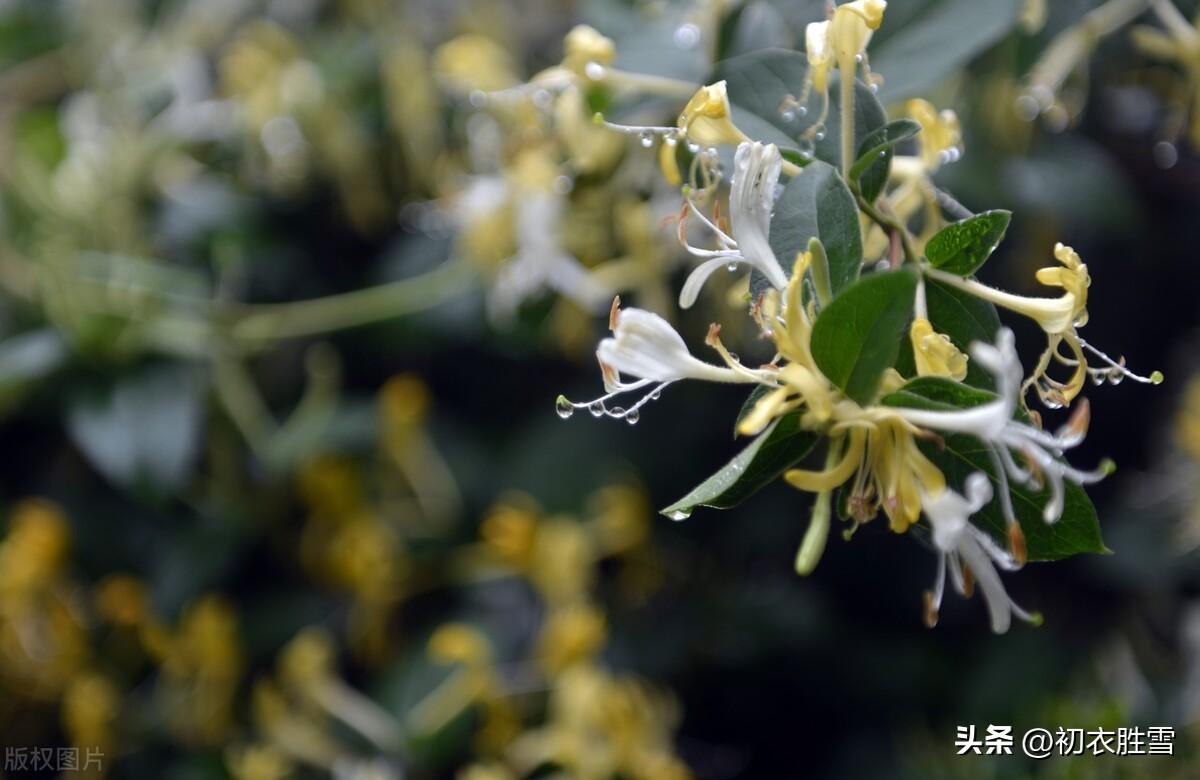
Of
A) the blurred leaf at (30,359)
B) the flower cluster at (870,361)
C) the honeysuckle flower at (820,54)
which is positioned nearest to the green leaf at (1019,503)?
the flower cluster at (870,361)

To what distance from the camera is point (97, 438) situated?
0.76 meters

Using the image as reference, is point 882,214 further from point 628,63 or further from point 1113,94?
point 1113,94

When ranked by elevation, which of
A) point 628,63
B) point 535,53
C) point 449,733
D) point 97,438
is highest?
point 628,63

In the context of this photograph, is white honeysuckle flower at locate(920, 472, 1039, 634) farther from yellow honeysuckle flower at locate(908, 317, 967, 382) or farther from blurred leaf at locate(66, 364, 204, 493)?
blurred leaf at locate(66, 364, 204, 493)

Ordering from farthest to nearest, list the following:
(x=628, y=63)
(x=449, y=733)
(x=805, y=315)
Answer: (x=449, y=733)
(x=628, y=63)
(x=805, y=315)

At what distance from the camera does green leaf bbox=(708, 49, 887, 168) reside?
36 centimetres

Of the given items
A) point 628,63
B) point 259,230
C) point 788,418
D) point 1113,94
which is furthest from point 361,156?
point 788,418

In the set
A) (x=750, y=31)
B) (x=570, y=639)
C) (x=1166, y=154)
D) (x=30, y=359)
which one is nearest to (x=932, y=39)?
(x=750, y=31)

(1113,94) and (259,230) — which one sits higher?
(1113,94)

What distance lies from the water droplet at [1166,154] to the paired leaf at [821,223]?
1.28 ft

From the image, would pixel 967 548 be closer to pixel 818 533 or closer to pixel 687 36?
pixel 818 533

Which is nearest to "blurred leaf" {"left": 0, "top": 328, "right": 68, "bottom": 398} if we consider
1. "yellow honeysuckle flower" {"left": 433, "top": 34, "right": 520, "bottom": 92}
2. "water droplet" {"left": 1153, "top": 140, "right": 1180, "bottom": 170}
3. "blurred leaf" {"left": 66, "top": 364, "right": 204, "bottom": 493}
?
"blurred leaf" {"left": 66, "top": 364, "right": 204, "bottom": 493}

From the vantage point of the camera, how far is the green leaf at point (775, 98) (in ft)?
1.20

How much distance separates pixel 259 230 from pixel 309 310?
0.12 m
